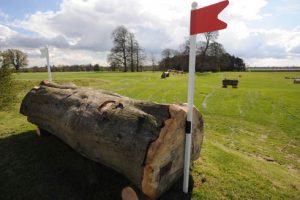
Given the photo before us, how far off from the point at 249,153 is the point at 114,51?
123ft

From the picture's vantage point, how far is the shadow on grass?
3133 mm

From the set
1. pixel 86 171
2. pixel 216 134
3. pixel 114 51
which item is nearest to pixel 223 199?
pixel 86 171

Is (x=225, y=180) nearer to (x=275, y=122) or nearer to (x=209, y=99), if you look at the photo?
(x=275, y=122)

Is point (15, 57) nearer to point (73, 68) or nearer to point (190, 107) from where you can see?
point (190, 107)

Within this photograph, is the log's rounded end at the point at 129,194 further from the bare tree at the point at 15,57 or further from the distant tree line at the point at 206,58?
the distant tree line at the point at 206,58

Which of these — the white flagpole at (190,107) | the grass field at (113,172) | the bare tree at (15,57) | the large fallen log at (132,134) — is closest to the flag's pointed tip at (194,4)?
the white flagpole at (190,107)

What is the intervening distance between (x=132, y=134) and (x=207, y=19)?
62.3 inches

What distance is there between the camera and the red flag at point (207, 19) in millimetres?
2465

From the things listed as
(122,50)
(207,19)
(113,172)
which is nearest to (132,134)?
(113,172)

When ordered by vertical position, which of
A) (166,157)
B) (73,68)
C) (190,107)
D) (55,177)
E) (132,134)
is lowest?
(55,177)

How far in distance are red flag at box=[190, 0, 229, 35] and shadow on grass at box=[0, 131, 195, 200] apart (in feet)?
7.04

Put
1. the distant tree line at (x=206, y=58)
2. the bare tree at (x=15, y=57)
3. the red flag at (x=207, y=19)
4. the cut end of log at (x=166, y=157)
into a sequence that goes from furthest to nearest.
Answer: the distant tree line at (x=206, y=58) → the bare tree at (x=15, y=57) → the cut end of log at (x=166, y=157) → the red flag at (x=207, y=19)

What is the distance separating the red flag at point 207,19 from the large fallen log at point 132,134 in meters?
0.98

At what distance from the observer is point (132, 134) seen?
2.75 m
